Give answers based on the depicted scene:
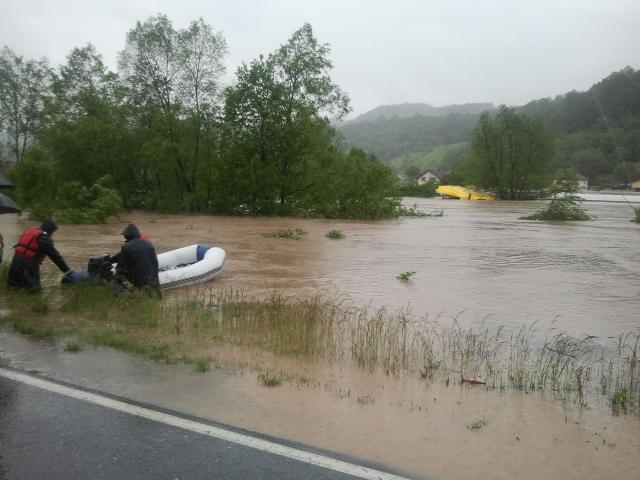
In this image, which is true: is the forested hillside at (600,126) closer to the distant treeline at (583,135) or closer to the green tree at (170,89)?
the distant treeline at (583,135)

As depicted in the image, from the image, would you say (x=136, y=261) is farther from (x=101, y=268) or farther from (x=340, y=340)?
(x=340, y=340)

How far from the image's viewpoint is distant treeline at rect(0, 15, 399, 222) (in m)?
32.7

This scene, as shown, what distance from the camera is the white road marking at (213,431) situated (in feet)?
12.5

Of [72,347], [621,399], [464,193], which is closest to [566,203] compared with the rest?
[621,399]

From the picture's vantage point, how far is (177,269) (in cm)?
1096

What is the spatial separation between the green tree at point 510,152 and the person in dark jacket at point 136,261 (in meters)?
70.0

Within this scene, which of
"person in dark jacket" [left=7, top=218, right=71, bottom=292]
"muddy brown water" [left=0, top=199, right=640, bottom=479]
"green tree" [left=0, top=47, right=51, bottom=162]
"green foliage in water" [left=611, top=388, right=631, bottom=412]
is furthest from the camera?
"green tree" [left=0, top=47, right=51, bottom=162]

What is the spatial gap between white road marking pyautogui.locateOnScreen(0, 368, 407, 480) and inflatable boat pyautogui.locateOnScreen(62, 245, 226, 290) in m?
3.88

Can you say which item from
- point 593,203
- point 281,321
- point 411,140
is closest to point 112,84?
point 281,321

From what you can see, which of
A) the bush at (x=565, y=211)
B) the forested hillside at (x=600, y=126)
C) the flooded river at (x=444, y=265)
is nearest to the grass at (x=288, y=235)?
the flooded river at (x=444, y=265)

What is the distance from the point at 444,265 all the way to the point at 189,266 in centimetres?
800

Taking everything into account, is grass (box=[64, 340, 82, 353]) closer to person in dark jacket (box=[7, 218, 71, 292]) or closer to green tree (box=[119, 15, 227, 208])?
person in dark jacket (box=[7, 218, 71, 292])

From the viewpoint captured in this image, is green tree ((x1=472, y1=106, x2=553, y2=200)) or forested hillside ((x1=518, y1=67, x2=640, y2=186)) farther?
green tree ((x1=472, y1=106, x2=553, y2=200))

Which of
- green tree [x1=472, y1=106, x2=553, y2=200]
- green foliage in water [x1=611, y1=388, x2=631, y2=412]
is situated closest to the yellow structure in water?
green tree [x1=472, y1=106, x2=553, y2=200]
